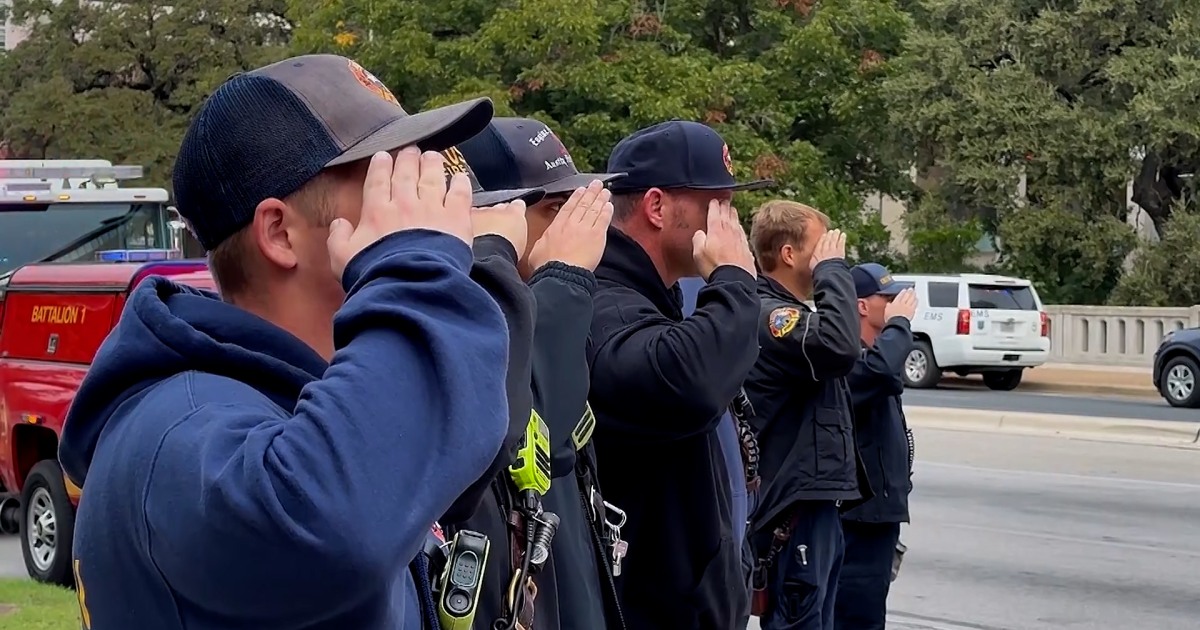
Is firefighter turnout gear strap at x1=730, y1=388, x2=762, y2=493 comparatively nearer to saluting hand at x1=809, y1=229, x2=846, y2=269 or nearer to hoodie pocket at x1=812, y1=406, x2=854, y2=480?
hoodie pocket at x1=812, y1=406, x2=854, y2=480

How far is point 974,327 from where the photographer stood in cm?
2366

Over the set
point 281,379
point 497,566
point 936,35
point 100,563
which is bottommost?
point 497,566

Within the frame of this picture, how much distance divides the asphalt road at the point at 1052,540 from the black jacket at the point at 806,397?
2.94m

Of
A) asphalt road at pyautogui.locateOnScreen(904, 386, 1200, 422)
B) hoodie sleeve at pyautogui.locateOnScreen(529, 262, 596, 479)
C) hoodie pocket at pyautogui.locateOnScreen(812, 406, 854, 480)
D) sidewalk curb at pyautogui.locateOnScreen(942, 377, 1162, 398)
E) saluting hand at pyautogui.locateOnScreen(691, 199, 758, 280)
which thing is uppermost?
saluting hand at pyautogui.locateOnScreen(691, 199, 758, 280)

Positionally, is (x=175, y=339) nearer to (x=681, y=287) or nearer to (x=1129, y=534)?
(x=681, y=287)

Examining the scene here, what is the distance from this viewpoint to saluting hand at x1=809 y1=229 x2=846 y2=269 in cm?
539

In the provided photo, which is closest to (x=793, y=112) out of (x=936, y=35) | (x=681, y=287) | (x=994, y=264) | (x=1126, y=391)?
(x=936, y=35)

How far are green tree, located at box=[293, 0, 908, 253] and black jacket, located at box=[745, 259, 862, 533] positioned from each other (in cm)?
2041

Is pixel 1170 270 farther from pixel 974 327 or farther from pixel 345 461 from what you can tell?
pixel 345 461

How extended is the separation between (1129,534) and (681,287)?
285 inches

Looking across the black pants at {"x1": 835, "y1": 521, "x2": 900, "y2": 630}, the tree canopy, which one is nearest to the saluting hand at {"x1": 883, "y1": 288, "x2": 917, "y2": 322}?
the black pants at {"x1": 835, "y1": 521, "x2": 900, "y2": 630}

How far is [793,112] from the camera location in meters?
28.5

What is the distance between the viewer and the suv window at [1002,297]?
23984 millimetres

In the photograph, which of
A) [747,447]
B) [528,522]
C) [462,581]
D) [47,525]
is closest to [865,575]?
[747,447]
